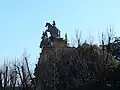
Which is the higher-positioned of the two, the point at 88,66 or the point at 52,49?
the point at 52,49

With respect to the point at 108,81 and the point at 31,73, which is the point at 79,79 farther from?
the point at 31,73

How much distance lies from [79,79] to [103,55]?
4.29m

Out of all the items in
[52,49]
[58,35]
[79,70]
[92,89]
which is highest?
[58,35]

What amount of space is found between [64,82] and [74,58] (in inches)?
124

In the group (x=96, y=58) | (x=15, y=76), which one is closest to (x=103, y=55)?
(x=96, y=58)

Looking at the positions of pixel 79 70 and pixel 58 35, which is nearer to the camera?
pixel 79 70

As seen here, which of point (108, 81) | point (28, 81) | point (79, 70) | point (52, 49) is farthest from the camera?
point (28, 81)

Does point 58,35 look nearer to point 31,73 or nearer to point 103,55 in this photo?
point 31,73

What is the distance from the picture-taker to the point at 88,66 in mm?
34469

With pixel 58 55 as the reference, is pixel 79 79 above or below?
below

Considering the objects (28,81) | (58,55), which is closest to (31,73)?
(28,81)

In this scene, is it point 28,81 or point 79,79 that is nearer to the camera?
point 79,79

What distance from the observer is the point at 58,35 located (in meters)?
46.0

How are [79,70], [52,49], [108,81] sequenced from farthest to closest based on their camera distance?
[52,49]
[79,70]
[108,81]
